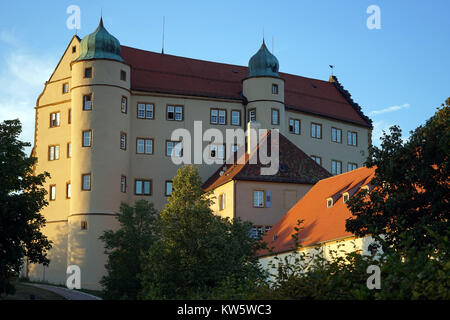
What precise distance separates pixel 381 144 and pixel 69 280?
116 ft

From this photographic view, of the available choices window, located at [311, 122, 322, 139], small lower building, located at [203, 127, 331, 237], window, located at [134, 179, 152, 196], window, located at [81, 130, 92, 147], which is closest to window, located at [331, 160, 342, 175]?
window, located at [311, 122, 322, 139]

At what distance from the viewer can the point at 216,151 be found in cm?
6762

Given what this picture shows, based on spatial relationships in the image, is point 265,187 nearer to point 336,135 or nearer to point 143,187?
point 143,187

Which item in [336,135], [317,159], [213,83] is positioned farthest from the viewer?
[336,135]

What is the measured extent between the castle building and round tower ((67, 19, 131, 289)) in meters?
0.08

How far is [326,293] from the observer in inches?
612

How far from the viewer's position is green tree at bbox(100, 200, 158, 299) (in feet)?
144

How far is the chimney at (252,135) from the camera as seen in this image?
59.9m

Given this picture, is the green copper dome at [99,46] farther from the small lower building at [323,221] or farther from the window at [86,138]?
the small lower building at [323,221]

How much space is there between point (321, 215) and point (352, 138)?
35582mm

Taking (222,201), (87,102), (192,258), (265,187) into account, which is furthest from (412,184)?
(87,102)

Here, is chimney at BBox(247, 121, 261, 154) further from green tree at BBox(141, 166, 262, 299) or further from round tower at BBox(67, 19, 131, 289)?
green tree at BBox(141, 166, 262, 299)
